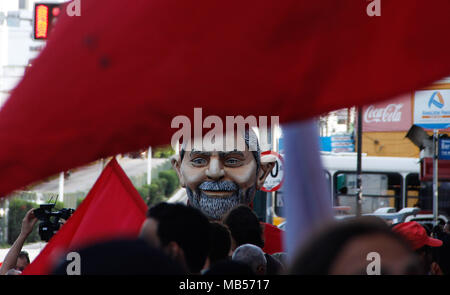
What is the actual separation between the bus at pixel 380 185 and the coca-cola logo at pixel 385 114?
14.3 ft

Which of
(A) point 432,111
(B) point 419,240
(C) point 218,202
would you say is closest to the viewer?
(B) point 419,240

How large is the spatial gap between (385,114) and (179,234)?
1872cm

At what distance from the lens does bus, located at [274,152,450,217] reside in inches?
571

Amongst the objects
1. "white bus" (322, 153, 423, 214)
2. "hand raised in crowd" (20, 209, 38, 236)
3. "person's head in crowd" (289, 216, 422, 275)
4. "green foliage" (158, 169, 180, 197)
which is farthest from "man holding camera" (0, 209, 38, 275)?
"green foliage" (158, 169, 180, 197)

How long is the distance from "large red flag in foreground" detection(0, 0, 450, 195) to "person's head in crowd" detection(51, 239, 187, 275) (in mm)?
242

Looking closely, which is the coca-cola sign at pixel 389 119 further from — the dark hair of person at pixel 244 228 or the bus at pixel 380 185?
the dark hair of person at pixel 244 228

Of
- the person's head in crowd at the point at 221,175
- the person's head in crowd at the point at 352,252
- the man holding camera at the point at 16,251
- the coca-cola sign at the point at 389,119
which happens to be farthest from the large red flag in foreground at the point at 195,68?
the coca-cola sign at the point at 389,119

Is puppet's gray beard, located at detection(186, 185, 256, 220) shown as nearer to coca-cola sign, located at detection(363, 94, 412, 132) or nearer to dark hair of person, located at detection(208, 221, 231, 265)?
dark hair of person, located at detection(208, 221, 231, 265)

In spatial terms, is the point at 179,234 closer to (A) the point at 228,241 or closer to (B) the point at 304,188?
(B) the point at 304,188

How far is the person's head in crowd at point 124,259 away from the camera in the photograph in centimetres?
128

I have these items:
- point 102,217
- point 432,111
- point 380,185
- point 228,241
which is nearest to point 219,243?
point 228,241

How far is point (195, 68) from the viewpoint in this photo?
147cm
